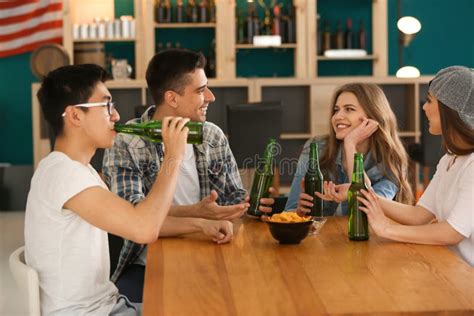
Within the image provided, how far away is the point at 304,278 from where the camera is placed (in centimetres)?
218

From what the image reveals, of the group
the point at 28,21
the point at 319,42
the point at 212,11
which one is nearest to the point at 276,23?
the point at 319,42

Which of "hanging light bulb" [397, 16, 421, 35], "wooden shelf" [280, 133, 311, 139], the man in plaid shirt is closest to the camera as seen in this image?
the man in plaid shirt

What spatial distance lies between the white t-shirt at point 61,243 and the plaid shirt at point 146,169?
69 centimetres

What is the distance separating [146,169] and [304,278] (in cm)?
127

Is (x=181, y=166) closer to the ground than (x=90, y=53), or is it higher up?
closer to the ground

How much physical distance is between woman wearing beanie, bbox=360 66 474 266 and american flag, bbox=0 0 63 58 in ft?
20.3

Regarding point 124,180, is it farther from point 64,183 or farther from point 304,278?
point 304,278

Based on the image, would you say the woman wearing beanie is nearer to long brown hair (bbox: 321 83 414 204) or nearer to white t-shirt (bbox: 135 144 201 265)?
long brown hair (bbox: 321 83 414 204)

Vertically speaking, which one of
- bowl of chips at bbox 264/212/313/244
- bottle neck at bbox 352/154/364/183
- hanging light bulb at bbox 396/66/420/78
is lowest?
bowl of chips at bbox 264/212/313/244

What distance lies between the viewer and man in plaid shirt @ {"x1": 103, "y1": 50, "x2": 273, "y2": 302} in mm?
3121

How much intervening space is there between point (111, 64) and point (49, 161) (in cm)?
574

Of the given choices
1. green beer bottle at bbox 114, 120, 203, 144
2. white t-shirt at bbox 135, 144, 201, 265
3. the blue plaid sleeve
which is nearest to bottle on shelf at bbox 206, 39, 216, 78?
white t-shirt at bbox 135, 144, 201, 265

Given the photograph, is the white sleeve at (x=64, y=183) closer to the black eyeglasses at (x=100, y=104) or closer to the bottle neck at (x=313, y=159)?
the black eyeglasses at (x=100, y=104)

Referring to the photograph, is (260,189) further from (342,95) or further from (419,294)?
(419,294)
